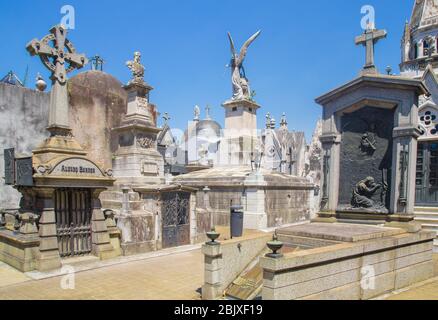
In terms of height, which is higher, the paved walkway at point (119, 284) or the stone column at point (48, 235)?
the stone column at point (48, 235)

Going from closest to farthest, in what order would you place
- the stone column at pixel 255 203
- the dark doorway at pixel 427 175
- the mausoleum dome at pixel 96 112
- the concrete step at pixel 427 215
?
the concrete step at pixel 427 215, the dark doorway at pixel 427 175, the mausoleum dome at pixel 96 112, the stone column at pixel 255 203

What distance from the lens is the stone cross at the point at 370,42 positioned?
9.18 meters

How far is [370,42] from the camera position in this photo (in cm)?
934

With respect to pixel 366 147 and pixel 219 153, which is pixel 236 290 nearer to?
pixel 366 147

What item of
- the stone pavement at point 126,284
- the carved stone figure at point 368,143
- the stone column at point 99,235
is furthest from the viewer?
the stone column at point 99,235

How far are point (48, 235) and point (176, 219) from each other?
15.0ft

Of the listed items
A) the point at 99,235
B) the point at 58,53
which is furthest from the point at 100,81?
the point at 99,235

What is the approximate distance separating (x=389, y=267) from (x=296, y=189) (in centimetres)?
1278

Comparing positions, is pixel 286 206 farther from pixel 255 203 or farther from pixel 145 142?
pixel 145 142

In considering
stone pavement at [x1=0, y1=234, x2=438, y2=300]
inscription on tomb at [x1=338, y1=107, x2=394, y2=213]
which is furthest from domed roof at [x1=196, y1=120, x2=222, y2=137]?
stone pavement at [x1=0, y1=234, x2=438, y2=300]

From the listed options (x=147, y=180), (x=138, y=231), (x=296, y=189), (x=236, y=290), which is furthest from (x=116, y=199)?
(x=296, y=189)

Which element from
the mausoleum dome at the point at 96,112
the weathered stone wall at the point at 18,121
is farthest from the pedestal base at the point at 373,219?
the weathered stone wall at the point at 18,121

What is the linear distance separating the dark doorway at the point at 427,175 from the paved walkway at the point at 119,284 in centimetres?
1093

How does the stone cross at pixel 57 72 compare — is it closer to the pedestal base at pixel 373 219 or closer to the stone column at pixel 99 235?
the stone column at pixel 99 235
